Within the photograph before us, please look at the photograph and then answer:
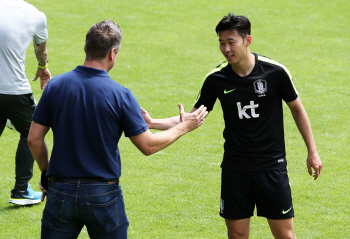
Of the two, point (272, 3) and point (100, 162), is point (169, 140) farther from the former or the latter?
point (272, 3)

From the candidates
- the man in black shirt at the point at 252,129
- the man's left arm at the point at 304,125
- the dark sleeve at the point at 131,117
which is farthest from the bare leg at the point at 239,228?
the dark sleeve at the point at 131,117

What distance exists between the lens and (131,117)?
3721mm

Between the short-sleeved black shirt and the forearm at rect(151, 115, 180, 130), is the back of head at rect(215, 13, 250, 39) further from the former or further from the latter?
the forearm at rect(151, 115, 180, 130)

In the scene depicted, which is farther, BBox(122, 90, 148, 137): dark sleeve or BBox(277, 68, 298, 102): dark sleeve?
BBox(277, 68, 298, 102): dark sleeve

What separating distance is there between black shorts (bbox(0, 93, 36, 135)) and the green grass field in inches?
40.1

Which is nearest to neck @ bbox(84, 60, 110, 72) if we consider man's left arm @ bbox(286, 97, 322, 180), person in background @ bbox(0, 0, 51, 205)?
man's left arm @ bbox(286, 97, 322, 180)

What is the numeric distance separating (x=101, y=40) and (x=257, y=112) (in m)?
1.53

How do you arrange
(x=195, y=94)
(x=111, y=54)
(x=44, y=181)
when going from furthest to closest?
(x=195, y=94) < (x=44, y=181) < (x=111, y=54)

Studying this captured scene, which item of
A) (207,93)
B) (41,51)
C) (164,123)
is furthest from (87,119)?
(41,51)

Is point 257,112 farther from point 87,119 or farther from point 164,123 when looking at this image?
point 87,119

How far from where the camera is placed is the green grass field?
20.6 feet

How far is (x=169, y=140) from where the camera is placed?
4004mm

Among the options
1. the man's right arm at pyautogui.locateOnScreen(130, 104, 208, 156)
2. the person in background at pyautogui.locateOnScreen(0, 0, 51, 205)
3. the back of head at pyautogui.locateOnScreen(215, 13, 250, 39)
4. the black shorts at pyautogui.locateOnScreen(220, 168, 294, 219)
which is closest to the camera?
the man's right arm at pyautogui.locateOnScreen(130, 104, 208, 156)

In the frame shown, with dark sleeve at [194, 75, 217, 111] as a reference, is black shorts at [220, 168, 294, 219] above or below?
below
